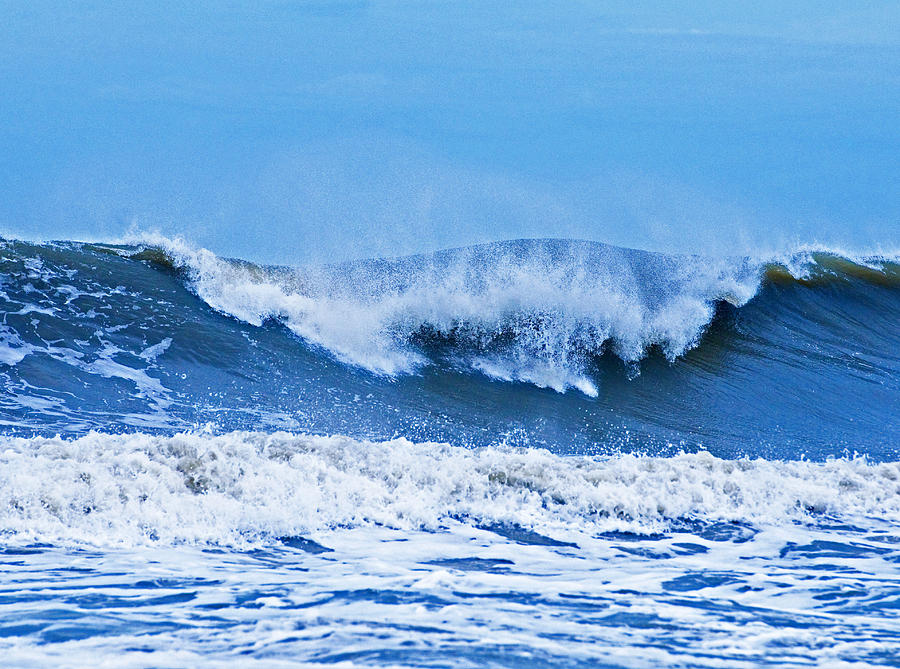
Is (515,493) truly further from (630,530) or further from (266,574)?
(266,574)

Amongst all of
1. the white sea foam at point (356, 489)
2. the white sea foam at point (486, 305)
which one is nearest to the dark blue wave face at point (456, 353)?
the white sea foam at point (486, 305)

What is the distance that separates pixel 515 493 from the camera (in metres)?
6.86

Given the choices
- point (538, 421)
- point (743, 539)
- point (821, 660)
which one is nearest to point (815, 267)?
point (538, 421)

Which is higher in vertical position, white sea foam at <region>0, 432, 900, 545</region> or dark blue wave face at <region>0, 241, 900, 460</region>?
dark blue wave face at <region>0, 241, 900, 460</region>

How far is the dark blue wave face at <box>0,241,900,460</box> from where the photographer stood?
28.2 feet

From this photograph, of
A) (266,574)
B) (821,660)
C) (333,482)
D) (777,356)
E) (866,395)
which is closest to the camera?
(821,660)

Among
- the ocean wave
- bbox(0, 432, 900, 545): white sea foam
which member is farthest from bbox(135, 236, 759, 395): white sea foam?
bbox(0, 432, 900, 545): white sea foam

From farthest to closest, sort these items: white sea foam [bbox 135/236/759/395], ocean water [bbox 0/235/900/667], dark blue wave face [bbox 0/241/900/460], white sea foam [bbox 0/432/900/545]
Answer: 1. white sea foam [bbox 135/236/759/395]
2. dark blue wave face [bbox 0/241/900/460]
3. white sea foam [bbox 0/432/900/545]
4. ocean water [bbox 0/235/900/667]

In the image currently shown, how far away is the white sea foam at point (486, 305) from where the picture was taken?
34.9ft

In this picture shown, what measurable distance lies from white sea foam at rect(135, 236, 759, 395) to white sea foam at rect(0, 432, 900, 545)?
2.87 metres

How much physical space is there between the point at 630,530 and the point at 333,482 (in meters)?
2.25

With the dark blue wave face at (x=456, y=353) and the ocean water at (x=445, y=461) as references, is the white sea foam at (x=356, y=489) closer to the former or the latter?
the ocean water at (x=445, y=461)

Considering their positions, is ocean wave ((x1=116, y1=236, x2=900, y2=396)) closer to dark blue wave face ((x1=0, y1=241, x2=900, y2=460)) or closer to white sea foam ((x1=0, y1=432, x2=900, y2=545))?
dark blue wave face ((x1=0, y1=241, x2=900, y2=460))

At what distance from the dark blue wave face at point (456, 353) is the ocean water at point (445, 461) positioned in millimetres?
43
